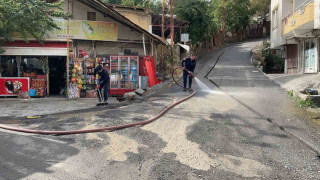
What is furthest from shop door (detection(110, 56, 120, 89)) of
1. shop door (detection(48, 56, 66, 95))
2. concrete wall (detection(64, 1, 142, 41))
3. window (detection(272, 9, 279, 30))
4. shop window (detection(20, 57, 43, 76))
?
window (detection(272, 9, 279, 30))

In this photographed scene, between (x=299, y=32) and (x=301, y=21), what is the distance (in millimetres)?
1883

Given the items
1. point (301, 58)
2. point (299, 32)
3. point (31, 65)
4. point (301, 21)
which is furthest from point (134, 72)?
point (301, 58)

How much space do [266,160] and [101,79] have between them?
7.85 meters

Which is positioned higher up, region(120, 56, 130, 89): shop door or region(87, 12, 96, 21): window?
region(87, 12, 96, 21): window

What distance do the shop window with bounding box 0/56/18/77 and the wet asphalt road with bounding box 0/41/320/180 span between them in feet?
26.5

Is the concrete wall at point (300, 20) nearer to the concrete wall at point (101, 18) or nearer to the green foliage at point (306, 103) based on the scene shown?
the green foliage at point (306, 103)

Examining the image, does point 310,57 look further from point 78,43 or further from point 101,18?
point 78,43

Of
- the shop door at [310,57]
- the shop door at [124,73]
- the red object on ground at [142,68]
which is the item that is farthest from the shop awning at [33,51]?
the shop door at [310,57]

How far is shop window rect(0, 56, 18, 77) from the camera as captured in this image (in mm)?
15688

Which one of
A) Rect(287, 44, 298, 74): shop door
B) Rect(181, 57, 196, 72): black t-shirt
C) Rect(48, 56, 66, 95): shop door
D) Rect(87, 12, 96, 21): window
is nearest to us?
Rect(181, 57, 196, 72): black t-shirt

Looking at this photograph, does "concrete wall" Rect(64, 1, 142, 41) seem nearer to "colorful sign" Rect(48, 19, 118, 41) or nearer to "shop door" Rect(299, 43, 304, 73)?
"colorful sign" Rect(48, 19, 118, 41)

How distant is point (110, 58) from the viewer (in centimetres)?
1628

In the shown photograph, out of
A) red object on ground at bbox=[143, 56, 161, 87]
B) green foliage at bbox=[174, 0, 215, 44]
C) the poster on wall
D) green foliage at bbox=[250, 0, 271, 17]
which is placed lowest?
the poster on wall

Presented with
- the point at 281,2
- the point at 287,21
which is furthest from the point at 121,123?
the point at 281,2
